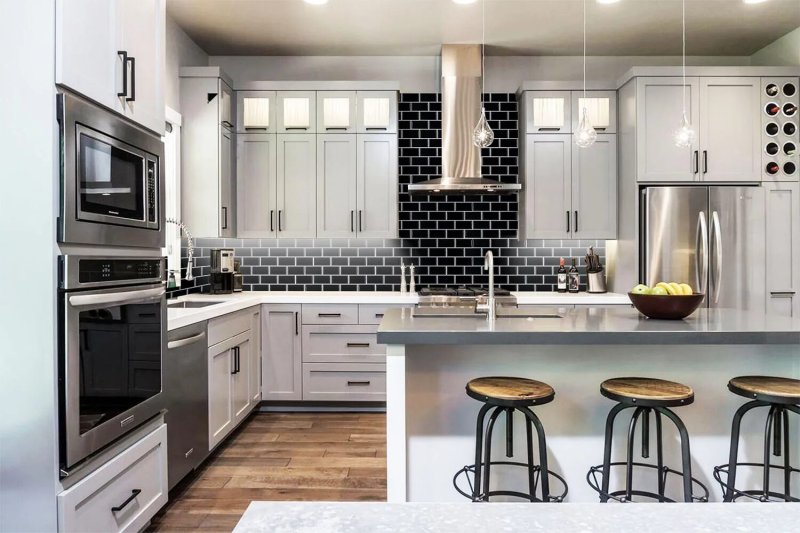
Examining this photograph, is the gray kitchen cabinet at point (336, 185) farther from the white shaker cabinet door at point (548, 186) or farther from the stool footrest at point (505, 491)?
the stool footrest at point (505, 491)

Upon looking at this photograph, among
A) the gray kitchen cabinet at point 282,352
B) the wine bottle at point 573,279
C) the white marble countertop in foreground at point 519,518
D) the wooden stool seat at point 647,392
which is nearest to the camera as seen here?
the white marble countertop in foreground at point 519,518

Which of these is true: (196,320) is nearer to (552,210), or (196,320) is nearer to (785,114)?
(552,210)

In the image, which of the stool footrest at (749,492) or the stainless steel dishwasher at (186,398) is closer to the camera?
the stool footrest at (749,492)

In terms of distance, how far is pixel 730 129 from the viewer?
4.16m

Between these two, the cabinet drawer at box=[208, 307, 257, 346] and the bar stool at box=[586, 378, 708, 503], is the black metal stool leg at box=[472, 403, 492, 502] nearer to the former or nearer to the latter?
the bar stool at box=[586, 378, 708, 503]

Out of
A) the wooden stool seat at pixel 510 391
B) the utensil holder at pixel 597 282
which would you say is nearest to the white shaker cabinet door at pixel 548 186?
the utensil holder at pixel 597 282

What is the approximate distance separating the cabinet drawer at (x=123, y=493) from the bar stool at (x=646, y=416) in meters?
1.73

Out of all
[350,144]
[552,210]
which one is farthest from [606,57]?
[350,144]

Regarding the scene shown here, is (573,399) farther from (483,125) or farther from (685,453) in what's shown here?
(483,125)

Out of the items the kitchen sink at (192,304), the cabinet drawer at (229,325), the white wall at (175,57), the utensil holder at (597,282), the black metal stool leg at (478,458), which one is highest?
the white wall at (175,57)

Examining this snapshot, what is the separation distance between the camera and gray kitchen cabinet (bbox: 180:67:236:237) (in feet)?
13.6

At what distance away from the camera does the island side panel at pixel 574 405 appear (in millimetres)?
2275

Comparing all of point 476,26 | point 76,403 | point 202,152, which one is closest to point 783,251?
point 476,26

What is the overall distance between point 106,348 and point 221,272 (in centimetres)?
250
